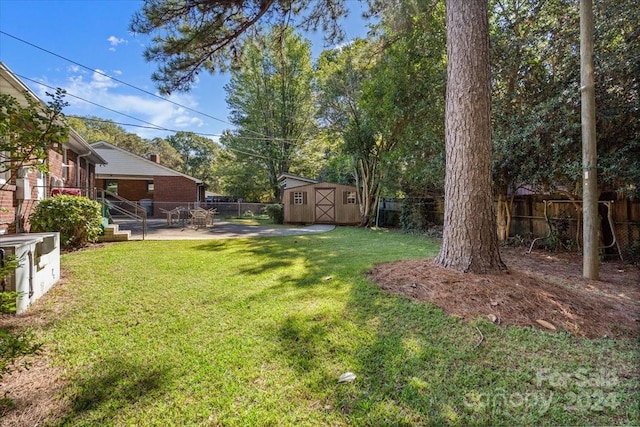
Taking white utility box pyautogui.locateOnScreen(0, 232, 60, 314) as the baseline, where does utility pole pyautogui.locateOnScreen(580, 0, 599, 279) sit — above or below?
above

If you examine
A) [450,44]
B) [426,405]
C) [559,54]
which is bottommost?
[426,405]

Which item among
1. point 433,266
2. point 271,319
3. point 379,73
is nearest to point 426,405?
point 271,319

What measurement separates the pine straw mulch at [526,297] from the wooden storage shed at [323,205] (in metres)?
11.6

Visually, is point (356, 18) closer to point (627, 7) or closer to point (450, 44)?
point (450, 44)

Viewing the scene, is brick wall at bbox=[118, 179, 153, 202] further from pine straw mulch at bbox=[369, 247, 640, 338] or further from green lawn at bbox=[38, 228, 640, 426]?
pine straw mulch at bbox=[369, 247, 640, 338]

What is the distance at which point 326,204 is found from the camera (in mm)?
16047

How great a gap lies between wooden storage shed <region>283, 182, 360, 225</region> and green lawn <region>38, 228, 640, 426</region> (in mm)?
12333

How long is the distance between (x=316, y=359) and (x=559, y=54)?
8041 mm

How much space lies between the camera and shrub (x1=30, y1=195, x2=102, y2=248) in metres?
5.96

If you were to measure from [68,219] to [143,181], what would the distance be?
16.2 metres

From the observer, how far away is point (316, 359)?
7.23 feet

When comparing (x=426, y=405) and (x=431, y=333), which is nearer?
(x=426, y=405)

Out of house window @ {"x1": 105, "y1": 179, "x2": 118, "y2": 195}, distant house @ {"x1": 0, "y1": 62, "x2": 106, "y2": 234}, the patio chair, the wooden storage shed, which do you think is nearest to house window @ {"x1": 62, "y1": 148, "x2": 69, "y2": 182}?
distant house @ {"x1": 0, "y1": 62, "x2": 106, "y2": 234}

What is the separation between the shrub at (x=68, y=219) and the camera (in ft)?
19.6
